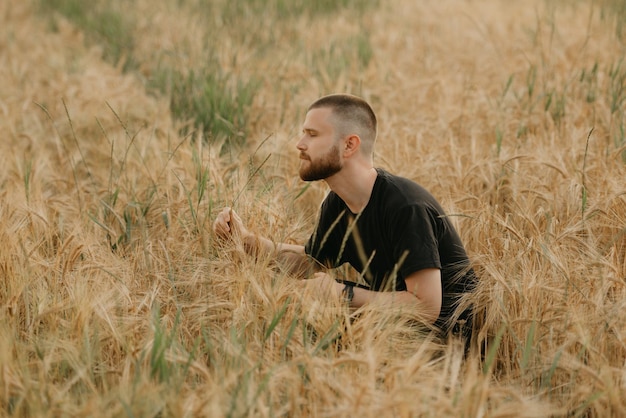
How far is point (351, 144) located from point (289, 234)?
45 centimetres

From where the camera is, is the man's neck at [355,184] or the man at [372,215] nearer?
the man at [372,215]

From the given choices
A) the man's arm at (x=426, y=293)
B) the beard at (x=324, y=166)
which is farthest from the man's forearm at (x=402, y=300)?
the beard at (x=324, y=166)

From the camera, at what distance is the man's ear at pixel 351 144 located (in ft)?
7.91

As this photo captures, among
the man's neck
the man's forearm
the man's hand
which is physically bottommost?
the man's forearm

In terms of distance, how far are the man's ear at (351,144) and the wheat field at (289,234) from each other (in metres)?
0.46

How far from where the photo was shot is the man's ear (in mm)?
2412

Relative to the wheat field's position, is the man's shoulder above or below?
above

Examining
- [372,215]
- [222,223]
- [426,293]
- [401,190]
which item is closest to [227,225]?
[222,223]

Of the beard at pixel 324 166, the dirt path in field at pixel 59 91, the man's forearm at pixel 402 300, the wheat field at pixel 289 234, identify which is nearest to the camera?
the wheat field at pixel 289 234

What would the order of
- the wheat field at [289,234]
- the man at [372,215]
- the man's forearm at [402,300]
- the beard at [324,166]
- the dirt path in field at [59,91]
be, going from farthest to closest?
the dirt path in field at [59,91], the beard at [324,166], the man at [372,215], the man's forearm at [402,300], the wheat field at [289,234]

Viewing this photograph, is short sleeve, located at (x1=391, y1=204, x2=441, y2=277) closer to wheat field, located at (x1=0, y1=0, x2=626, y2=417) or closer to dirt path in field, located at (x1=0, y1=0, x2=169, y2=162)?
wheat field, located at (x1=0, y1=0, x2=626, y2=417)

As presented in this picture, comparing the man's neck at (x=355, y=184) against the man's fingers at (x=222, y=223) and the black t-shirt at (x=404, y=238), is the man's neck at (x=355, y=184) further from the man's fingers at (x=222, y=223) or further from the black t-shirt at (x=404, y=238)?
the man's fingers at (x=222, y=223)

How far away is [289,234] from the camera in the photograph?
8.57ft

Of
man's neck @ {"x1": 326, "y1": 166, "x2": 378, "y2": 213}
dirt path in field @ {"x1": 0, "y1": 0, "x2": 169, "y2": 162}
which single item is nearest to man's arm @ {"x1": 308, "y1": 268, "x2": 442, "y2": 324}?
man's neck @ {"x1": 326, "y1": 166, "x2": 378, "y2": 213}
